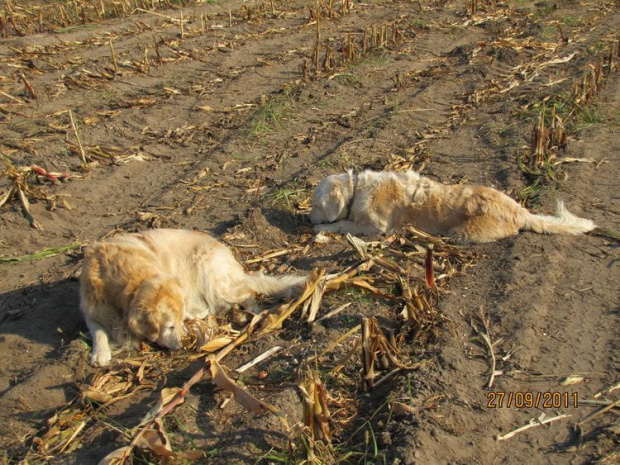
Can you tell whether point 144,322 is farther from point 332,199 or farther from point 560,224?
point 560,224

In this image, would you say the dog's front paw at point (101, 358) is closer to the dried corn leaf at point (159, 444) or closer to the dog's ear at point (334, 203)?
the dried corn leaf at point (159, 444)

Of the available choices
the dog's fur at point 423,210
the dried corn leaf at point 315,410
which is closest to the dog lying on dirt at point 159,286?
the dried corn leaf at point 315,410

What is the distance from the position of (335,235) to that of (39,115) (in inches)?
231

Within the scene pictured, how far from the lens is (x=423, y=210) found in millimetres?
6820

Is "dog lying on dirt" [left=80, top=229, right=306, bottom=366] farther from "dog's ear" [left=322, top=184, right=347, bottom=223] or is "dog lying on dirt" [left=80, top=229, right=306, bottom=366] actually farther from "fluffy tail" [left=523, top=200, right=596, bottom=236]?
"fluffy tail" [left=523, top=200, right=596, bottom=236]

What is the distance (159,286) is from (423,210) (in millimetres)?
3249

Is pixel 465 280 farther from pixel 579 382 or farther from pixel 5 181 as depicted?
pixel 5 181

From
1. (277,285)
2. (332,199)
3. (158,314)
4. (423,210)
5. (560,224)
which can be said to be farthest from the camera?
(332,199)

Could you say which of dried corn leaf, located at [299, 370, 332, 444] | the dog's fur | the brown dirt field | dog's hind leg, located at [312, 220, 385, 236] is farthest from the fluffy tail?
dried corn leaf, located at [299, 370, 332, 444]

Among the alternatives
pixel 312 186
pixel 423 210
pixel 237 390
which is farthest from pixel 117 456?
pixel 312 186

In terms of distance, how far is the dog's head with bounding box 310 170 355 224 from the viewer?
274 inches

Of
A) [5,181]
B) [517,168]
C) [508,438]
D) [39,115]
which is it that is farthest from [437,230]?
[39,115]

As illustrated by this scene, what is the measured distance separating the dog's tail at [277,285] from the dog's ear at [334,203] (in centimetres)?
154

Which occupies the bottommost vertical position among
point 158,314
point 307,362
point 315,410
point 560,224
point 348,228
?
point 348,228
